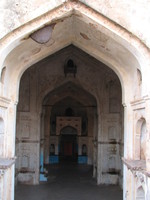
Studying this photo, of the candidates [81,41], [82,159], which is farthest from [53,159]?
[81,41]

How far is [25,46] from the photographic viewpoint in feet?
19.0

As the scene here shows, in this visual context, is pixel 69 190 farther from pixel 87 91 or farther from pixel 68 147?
pixel 68 147

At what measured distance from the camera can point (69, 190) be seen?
948 cm

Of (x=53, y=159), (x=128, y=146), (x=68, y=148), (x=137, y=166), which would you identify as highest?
(x=128, y=146)

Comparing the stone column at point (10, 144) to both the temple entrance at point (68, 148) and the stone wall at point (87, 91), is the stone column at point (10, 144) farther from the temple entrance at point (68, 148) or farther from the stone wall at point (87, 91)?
the temple entrance at point (68, 148)

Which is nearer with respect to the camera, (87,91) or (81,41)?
(81,41)

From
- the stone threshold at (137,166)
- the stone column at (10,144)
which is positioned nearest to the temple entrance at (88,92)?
the stone column at (10,144)

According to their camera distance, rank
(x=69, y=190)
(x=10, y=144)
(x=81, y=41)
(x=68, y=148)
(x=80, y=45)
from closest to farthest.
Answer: (x=10, y=144), (x=81, y=41), (x=80, y=45), (x=69, y=190), (x=68, y=148)

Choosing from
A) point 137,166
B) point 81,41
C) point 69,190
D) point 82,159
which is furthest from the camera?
point 82,159

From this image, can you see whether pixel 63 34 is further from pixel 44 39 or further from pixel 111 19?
pixel 111 19

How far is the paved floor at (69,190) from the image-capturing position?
28.3 ft

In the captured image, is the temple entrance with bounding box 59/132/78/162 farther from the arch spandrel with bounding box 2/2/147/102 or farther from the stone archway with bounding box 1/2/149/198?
the arch spandrel with bounding box 2/2/147/102

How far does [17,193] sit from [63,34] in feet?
17.6

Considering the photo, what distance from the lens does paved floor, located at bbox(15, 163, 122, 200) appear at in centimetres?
862
